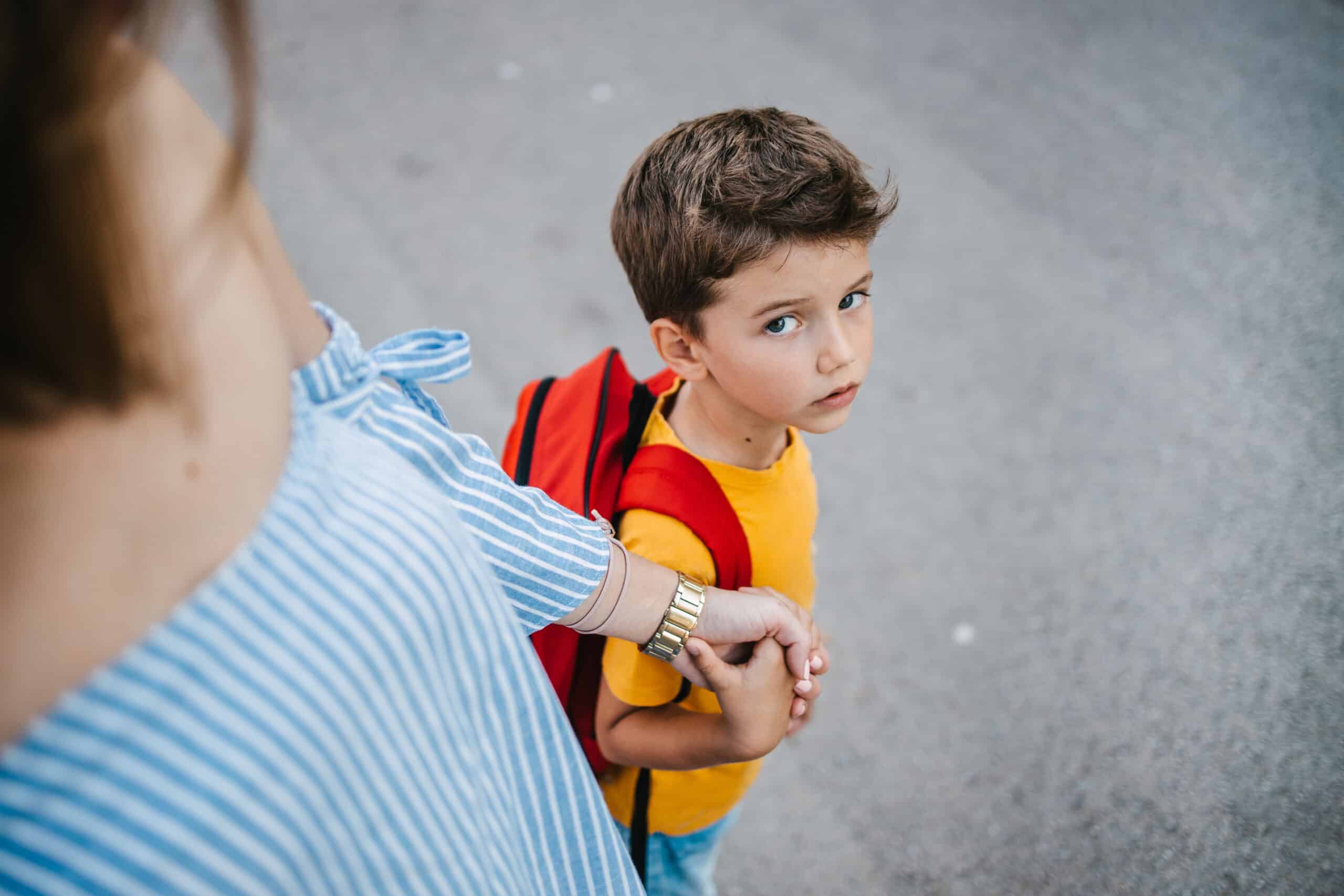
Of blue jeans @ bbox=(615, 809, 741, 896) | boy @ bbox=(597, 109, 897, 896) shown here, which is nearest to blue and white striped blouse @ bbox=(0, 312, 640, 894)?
boy @ bbox=(597, 109, 897, 896)

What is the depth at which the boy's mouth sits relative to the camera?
903 mm

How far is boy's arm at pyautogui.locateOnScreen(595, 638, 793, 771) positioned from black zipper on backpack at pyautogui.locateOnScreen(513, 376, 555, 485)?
9.8 inches

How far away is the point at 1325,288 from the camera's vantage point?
7.20 ft

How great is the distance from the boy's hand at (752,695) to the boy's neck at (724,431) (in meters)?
0.24

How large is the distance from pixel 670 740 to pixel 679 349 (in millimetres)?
426

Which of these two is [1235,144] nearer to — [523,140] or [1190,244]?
[1190,244]

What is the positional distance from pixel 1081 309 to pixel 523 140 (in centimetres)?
185

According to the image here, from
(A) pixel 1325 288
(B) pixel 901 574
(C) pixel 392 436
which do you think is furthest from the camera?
(A) pixel 1325 288

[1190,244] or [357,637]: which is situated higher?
[1190,244]

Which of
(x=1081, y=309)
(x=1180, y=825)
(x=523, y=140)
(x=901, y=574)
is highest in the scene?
(x=523, y=140)

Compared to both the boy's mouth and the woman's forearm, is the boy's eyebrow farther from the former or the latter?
the woman's forearm

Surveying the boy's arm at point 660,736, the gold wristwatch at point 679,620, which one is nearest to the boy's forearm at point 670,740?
the boy's arm at point 660,736

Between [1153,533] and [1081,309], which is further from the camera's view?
[1081,309]

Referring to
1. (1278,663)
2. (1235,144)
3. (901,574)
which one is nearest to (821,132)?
(901,574)
